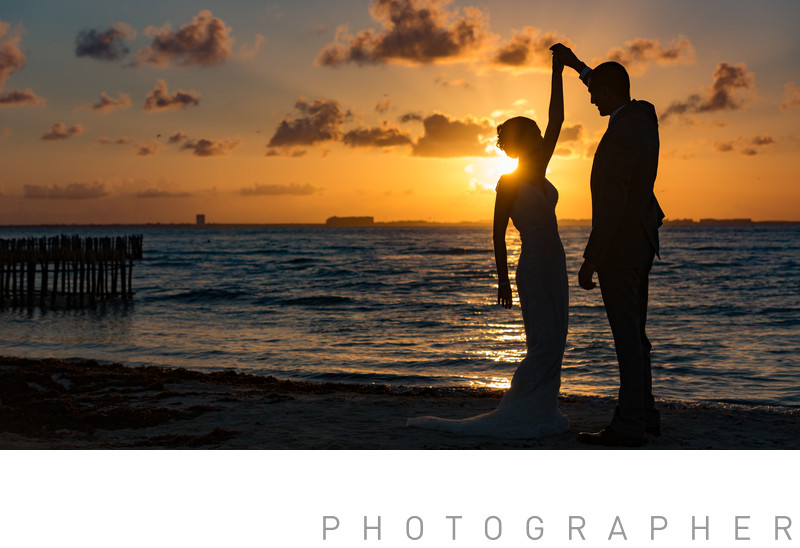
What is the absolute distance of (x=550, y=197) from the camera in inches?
215

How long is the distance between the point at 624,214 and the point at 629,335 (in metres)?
0.89

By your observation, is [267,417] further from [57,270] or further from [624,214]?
[57,270]

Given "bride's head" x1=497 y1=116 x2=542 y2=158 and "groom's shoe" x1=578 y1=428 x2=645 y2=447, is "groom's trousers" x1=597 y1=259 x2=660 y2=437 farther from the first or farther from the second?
"bride's head" x1=497 y1=116 x2=542 y2=158

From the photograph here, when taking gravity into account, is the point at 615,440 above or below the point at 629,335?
below

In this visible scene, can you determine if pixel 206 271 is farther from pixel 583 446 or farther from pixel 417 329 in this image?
pixel 583 446

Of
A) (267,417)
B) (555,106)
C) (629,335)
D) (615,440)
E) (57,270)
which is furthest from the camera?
(57,270)

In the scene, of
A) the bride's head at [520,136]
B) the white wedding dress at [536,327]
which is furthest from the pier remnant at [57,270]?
the bride's head at [520,136]

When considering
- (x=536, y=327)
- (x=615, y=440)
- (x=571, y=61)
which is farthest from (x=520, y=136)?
(x=615, y=440)

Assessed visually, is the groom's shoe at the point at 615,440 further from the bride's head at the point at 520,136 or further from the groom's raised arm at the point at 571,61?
the groom's raised arm at the point at 571,61

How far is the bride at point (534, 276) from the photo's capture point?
17.7ft

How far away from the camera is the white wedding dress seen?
215 inches

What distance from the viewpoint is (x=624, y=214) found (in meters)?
5.00

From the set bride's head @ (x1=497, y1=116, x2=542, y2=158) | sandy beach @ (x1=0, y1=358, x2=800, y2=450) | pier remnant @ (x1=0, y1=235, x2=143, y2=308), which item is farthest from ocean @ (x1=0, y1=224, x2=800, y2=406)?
bride's head @ (x1=497, y1=116, x2=542, y2=158)

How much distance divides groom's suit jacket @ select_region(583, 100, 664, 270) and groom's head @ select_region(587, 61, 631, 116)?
0.41ft
